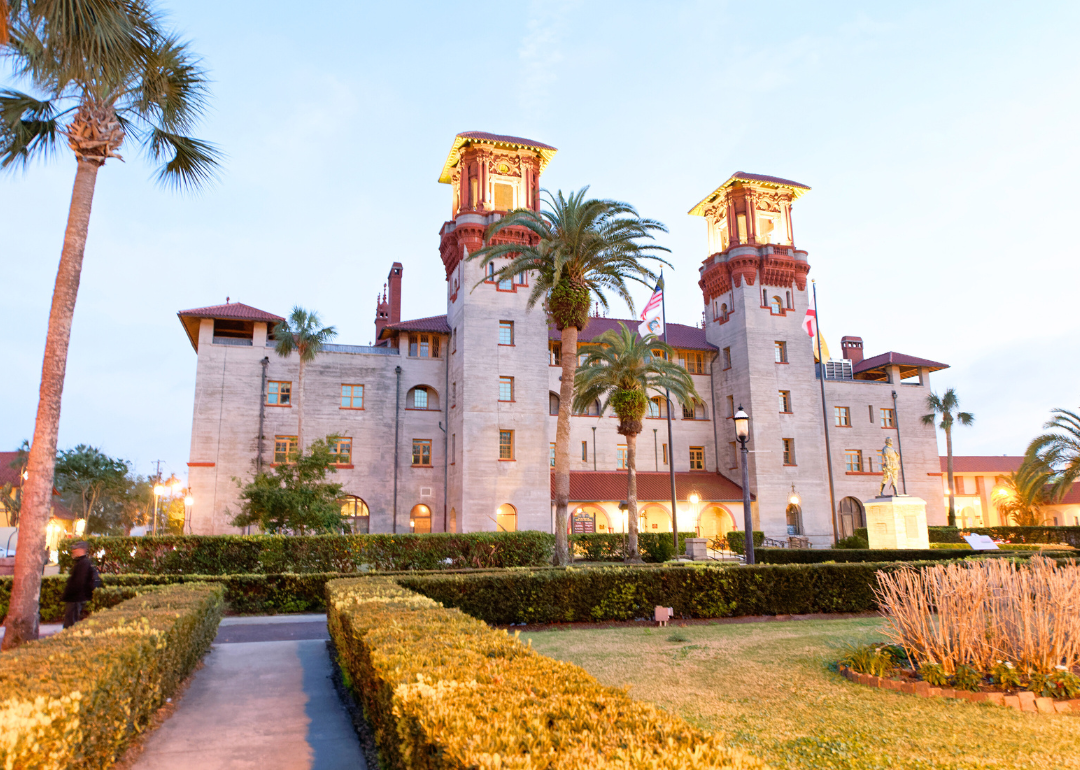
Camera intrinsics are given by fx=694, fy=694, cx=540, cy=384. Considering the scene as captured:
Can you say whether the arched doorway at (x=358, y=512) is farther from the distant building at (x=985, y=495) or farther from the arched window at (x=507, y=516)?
the distant building at (x=985, y=495)

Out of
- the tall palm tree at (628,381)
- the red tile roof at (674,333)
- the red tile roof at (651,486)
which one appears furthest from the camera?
the red tile roof at (674,333)

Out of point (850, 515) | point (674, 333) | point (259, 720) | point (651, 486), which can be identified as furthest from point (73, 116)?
point (850, 515)

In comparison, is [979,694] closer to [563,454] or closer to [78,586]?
[78,586]

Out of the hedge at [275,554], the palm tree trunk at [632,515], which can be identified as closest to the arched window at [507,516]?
the palm tree trunk at [632,515]

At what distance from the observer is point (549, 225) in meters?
28.4

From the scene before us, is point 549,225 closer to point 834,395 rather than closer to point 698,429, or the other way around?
point 698,429

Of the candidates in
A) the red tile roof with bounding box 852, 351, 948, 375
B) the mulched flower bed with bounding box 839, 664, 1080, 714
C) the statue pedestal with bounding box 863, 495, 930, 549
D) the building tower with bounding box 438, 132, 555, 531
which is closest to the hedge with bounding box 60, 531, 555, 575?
the building tower with bounding box 438, 132, 555, 531

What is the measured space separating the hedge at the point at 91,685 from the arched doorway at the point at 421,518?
32265 millimetres

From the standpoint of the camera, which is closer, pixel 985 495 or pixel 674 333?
pixel 674 333

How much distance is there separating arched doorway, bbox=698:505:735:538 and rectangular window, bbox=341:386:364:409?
2316 centimetres

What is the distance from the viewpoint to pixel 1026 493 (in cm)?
5119

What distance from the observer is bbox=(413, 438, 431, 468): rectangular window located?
42.0m

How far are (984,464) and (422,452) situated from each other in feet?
190

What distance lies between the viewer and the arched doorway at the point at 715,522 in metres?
46.2
